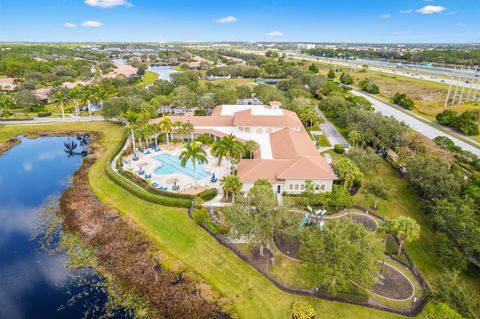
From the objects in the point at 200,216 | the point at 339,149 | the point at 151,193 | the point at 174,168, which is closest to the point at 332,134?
the point at 339,149

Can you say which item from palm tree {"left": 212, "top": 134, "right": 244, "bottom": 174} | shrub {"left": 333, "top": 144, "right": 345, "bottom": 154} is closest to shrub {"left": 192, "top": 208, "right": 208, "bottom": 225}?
palm tree {"left": 212, "top": 134, "right": 244, "bottom": 174}

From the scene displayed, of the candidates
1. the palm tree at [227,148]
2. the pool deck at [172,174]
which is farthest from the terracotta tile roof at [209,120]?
the palm tree at [227,148]

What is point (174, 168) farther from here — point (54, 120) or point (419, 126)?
point (419, 126)

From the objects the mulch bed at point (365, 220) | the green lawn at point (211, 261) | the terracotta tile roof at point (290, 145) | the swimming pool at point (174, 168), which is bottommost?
the green lawn at point (211, 261)

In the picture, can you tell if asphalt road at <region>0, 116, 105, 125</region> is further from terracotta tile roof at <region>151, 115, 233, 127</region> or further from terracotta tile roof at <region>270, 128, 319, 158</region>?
terracotta tile roof at <region>270, 128, 319, 158</region>

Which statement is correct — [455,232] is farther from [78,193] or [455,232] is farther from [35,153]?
[35,153]

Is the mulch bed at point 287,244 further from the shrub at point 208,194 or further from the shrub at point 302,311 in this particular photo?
the shrub at point 208,194
